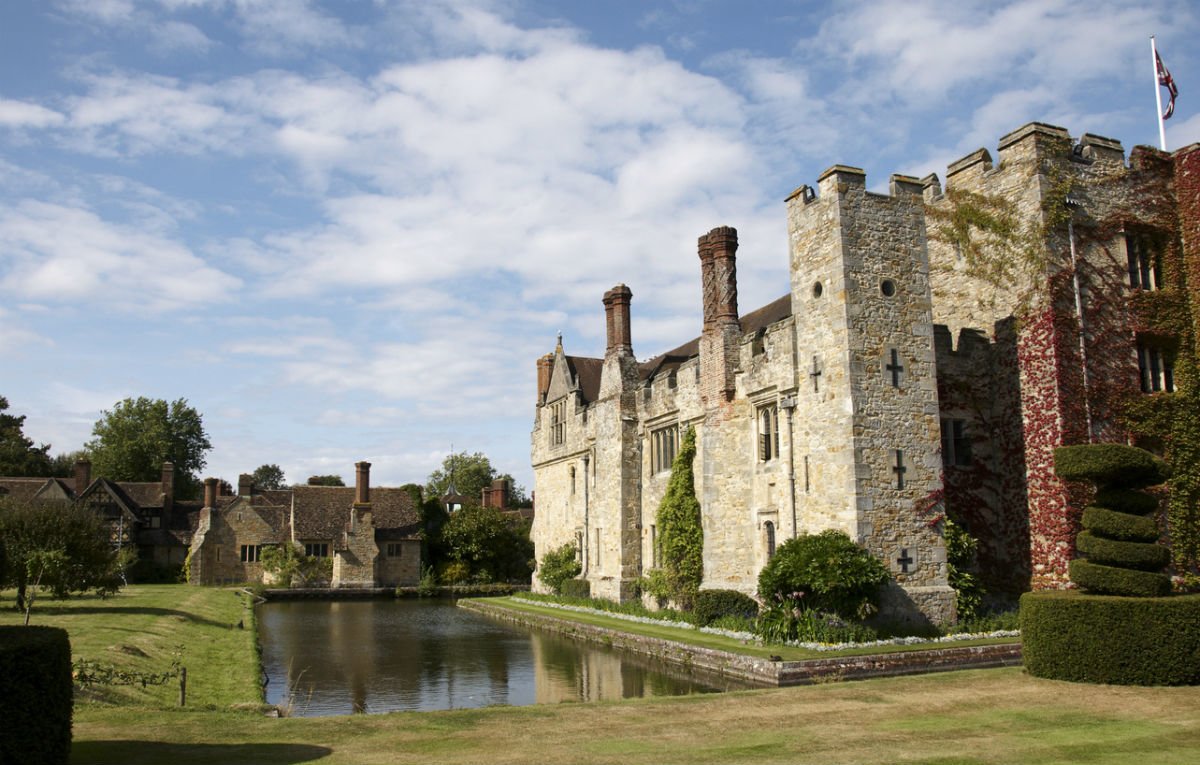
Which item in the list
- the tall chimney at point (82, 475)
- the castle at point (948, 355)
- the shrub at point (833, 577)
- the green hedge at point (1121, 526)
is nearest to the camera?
the green hedge at point (1121, 526)

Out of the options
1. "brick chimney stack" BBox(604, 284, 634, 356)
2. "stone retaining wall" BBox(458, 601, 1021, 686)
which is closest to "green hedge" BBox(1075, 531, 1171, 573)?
"stone retaining wall" BBox(458, 601, 1021, 686)

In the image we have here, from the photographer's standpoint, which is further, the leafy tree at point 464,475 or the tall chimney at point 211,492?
the leafy tree at point 464,475

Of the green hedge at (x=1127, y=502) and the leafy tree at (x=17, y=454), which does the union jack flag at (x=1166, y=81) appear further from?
the leafy tree at (x=17, y=454)

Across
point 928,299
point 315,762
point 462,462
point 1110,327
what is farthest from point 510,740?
point 462,462

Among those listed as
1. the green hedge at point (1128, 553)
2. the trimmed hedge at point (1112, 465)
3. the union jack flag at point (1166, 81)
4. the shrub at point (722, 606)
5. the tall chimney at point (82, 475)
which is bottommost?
the shrub at point (722, 606)

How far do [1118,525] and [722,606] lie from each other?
10.6 meters

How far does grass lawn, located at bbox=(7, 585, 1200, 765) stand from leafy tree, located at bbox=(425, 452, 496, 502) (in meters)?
83.1

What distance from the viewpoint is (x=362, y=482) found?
5338 centimetres

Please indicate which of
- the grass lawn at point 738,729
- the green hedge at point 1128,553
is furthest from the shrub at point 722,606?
the green hedge at point 1128,553

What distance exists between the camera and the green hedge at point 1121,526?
1418 centimetres

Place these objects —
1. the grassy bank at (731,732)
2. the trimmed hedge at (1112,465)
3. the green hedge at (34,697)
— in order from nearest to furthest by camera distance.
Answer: the green hedge at (34,697) → the grassy bank at (731,732) → the trimmed hedge at (1112,465)

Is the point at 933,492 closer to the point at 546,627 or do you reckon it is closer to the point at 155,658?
the point at 546,627

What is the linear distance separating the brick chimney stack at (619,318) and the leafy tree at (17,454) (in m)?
61.2

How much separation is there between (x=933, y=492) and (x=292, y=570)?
41.2 metres
